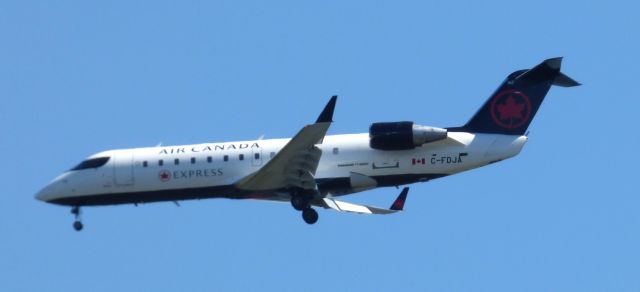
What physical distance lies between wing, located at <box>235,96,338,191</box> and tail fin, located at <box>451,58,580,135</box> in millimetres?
5098

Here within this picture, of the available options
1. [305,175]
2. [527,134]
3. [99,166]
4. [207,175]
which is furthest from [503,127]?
[99,166]

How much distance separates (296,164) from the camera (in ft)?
138

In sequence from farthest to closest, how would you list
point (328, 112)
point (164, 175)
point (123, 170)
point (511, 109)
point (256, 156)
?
point (123, 170) < point (164, 175) < point (256, 156) < point (511, 109) < point (328, 112)

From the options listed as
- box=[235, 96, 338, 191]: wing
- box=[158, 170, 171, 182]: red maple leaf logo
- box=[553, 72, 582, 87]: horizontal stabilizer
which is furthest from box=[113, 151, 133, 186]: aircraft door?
box=[553, 72, 582, 87]: horizontal stabilizer

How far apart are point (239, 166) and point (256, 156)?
0.62m

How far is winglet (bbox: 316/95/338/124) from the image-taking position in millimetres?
40062

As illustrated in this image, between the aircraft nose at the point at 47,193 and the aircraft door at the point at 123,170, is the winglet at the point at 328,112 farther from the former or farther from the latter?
the aircraft nose at the point at 47,193

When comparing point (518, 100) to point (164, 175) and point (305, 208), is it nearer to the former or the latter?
point (305, 208)

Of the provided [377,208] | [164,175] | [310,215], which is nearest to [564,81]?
[377,208]

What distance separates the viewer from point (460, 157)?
1673 inches

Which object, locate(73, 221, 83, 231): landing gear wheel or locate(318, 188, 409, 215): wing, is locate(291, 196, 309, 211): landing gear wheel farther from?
locate(73, 221, 83, 231): landing gear wheel

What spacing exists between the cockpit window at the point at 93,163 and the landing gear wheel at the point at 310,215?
7.04m

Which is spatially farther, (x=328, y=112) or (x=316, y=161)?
(x=316, y=161)

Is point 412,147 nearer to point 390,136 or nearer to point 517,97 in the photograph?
point 390,136
